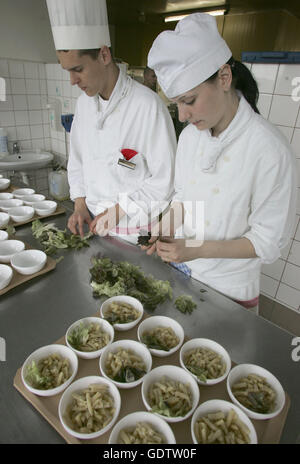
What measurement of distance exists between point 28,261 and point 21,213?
1.94ft

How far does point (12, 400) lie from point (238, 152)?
4.30 feet

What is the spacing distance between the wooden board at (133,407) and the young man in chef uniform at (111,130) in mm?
955

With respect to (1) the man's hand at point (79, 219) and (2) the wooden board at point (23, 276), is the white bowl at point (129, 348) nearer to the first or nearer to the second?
(2) the wooden board at point (23, 276)

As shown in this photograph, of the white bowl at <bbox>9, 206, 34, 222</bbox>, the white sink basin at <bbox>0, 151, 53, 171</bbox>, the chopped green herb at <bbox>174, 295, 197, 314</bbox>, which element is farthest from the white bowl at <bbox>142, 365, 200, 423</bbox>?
the white sink basin at <bbox>0, 151, 53, 171</bbox>

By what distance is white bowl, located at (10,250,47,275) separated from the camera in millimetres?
1550

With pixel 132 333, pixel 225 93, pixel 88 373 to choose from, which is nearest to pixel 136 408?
pixel 88 373

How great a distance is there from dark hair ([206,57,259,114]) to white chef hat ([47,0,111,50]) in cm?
87

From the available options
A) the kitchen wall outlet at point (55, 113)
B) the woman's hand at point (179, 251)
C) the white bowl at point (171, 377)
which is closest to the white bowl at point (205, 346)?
the white bowl at point (171, 377)

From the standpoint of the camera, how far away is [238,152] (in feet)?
4.34

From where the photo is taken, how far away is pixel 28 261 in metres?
1.68

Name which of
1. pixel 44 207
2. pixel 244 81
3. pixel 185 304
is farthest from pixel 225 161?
pixel 44 207
